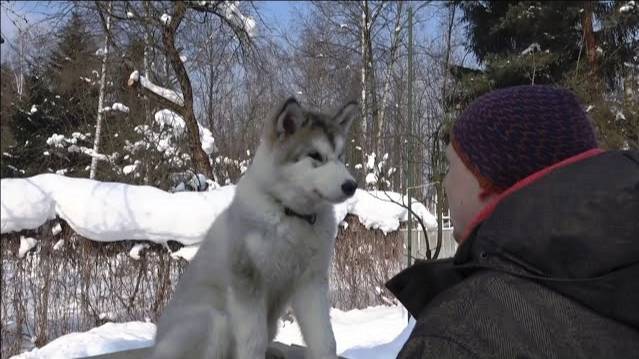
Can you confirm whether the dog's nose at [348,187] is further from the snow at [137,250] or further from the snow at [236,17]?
the snow at [236,17]

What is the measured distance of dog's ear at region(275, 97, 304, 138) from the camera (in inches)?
122

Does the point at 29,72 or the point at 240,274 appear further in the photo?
the point at 29,72

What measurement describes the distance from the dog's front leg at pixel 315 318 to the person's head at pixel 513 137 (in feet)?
6.20

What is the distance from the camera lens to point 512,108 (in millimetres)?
1107

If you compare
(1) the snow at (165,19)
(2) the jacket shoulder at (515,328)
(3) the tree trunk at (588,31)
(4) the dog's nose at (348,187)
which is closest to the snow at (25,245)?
(4) the dog's nose at (348,187)

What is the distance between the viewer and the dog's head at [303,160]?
2.95 meters

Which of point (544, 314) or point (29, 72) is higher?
point (29, 72)

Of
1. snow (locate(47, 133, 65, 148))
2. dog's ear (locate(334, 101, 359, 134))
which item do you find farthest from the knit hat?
snow (locate(47, 133, 65, 148))

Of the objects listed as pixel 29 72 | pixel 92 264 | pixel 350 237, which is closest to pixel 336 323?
pixel 350 237

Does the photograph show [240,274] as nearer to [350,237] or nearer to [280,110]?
[280,110]

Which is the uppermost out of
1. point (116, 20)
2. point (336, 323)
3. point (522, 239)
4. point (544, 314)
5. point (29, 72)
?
point (29, 72)

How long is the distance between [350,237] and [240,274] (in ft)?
20.9

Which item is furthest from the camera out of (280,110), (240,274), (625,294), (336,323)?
(336,323)

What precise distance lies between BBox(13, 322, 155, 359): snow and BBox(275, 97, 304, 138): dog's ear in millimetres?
3375
